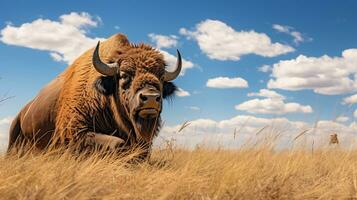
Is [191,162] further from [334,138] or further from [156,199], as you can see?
[334,138]

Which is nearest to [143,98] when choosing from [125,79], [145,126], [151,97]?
[151,97]

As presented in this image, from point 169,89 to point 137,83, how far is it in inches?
57.5

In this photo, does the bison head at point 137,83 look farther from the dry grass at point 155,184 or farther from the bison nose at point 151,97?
the dry grass at point 155,184

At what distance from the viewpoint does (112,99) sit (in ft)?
27.2

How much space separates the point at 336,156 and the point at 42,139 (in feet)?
16.9

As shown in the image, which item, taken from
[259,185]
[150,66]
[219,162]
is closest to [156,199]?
[259,185]

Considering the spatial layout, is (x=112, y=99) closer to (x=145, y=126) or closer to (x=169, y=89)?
(x=145, y=126)

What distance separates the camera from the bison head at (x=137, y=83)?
287 inches

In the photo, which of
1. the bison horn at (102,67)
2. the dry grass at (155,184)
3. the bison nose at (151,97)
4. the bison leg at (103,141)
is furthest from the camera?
the bison horn at (102,67)

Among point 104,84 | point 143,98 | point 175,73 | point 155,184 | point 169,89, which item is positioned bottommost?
point 155,184

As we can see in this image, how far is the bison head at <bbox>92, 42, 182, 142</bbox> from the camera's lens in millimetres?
7293

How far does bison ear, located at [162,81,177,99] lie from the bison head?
0.18m

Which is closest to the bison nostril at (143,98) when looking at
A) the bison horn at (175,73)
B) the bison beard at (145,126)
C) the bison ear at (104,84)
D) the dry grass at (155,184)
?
the bison beard at (145,126)

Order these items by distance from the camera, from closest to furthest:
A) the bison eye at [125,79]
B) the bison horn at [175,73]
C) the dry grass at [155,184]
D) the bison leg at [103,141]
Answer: the dry grass at [155,184] → the bison leg at [103,141] → the bison eye at [125,79] → the bison horn at [175,73]
